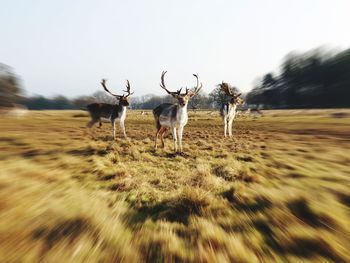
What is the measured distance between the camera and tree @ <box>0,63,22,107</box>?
81.1 meters

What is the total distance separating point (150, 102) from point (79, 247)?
181067mm

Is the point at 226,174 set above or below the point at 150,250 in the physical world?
below

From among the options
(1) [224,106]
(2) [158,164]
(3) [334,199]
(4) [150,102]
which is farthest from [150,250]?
(4) [150,102]

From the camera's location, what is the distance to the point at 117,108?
21266 millimetres

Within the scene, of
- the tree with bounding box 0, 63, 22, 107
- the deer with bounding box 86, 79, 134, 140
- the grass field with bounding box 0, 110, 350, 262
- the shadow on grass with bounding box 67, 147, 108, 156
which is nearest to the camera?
the grass field with bounding box 0, 110, 350, 262

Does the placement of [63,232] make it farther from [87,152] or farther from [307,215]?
[87,152]

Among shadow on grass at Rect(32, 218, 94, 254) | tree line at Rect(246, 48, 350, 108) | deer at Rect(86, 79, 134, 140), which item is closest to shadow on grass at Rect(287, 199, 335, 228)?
shadow on grass at Rect(32, 218, 94, 254)

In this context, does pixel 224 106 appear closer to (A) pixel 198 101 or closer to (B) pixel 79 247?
(B) pixel 79 247

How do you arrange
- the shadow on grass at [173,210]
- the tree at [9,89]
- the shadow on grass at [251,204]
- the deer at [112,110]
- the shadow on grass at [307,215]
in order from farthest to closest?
the tree at [9,89]
the deer at [112,110]
the shadow on grass at [251,204]
the shadow on grass at [173,210]
the shadow on grass at [307,215]

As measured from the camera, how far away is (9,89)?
83750 mm

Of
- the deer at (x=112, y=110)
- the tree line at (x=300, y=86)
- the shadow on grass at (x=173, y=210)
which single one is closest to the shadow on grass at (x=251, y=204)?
the shadow on grass at (x=173, y=210)

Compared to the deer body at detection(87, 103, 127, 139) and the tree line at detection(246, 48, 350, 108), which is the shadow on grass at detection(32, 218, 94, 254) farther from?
the tree line at detection(246, 48, 350, 108)

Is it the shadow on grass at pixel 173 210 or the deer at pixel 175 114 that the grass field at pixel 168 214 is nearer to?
the shadow on grass at pixel 173 210

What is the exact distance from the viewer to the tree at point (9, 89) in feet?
266
